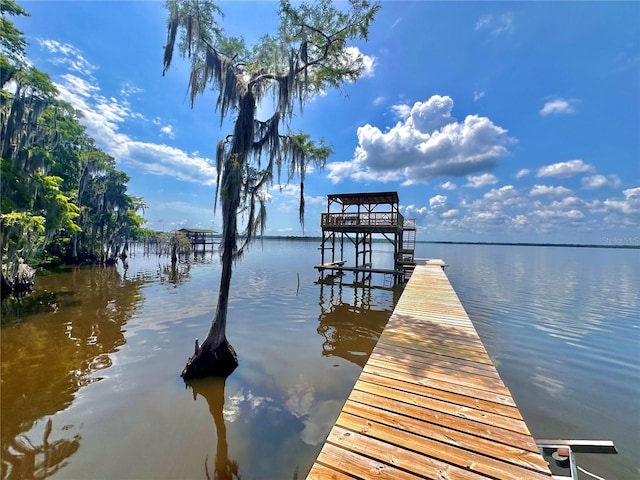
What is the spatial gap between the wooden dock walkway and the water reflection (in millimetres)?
4424

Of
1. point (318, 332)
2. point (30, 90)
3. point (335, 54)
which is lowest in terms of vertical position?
point (318, 332)

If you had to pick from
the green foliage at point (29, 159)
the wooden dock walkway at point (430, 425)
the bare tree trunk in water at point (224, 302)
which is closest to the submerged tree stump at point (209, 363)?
the bare tree trunk in water at point (224, 302)

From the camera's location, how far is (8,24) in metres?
12.1

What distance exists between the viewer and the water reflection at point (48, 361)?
3836 mm

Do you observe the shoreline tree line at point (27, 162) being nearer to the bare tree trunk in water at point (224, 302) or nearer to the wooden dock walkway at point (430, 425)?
the bare tree trunk in water at point (224, 302)

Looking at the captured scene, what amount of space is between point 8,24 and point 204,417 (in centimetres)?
2010

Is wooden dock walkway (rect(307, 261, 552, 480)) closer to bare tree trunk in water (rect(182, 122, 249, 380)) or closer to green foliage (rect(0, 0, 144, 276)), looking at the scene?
bare tree trunk in water (rect(182, 122, 249, 380))

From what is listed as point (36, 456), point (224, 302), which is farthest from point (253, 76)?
point (36, 456)

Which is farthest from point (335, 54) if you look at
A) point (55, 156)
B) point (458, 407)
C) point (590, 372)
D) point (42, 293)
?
point (55, 156)

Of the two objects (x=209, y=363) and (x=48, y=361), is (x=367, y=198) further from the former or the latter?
(x=48, y=361)

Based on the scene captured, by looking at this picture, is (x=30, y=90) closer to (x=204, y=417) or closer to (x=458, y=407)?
(x=204, y=417)

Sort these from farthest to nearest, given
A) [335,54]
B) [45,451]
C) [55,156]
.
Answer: [55,156] < [335,54] < [45,451]

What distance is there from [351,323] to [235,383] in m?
5.81

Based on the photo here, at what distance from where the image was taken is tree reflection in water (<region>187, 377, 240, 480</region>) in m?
3.65
